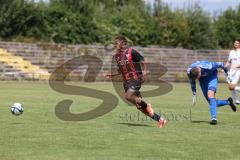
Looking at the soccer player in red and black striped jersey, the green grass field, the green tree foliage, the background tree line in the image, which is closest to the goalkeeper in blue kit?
the green grass field

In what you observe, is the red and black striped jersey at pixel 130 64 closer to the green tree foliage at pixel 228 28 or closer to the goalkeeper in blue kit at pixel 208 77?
the goalkeeper in blue kit at pixel 208 77

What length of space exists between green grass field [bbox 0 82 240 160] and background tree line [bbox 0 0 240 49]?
31741 mm

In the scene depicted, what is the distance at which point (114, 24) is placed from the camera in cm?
5469

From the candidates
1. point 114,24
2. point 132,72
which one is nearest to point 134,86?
point 132,72

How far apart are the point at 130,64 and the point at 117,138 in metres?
2.89

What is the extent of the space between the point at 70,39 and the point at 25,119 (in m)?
35.4

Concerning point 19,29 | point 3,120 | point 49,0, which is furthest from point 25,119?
point 49,0

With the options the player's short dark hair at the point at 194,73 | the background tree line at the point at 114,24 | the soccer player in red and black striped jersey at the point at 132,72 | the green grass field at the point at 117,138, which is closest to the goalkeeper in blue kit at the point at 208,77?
the player's short dark hair at the point at 194,73

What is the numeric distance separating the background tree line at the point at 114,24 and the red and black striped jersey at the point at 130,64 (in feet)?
107

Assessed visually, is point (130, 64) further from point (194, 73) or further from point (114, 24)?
point (114, 24)

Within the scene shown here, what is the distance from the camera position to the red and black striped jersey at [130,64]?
13875mm

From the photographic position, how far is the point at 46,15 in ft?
166

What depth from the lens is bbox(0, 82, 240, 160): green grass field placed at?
951 cm

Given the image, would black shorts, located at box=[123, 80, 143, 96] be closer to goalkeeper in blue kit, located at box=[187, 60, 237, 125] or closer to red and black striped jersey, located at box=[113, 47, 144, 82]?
red and black striped jersey, located at box=[113, 47, 144, 82]
